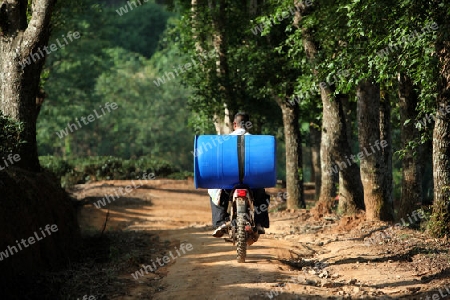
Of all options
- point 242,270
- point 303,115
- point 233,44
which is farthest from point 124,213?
point 242,270

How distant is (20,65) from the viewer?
12477 millimetres

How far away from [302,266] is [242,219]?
1590 mm

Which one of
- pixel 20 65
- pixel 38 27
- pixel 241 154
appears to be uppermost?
pixel 38 27

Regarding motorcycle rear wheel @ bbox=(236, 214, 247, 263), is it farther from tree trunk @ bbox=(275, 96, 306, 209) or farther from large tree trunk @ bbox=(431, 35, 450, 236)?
tree trunk @ bbox=(275, 96, 306, 209)

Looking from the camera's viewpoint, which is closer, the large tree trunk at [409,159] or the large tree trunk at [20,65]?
the large tree trunk at [20,65]

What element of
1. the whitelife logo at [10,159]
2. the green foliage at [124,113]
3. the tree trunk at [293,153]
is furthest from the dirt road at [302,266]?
the green foliage at [124,113]

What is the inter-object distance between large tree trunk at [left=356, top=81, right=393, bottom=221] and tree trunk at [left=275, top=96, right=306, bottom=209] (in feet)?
22.8

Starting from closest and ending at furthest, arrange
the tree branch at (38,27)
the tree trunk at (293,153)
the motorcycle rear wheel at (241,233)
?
the motorcycle rear wheel at (241,233), the tree branch at (38,27), the tree trunk at (293,153)

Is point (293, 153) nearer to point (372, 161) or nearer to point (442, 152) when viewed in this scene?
point (372, 161)

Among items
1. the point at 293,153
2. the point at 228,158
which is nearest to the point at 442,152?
the point at 228,158

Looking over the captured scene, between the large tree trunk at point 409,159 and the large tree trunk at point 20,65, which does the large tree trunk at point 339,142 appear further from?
the large tree trunk at point 20,65

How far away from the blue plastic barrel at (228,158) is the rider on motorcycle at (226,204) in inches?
33.0

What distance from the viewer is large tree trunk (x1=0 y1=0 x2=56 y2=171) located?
12445mm

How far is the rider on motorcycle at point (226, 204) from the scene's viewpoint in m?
10.8
